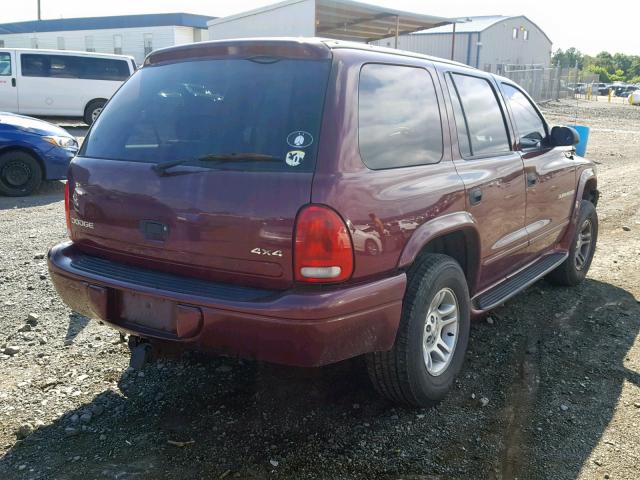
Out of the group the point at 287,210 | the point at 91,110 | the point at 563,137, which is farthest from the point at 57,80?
the point at 287,210

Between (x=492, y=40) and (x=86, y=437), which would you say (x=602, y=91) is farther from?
(x=86, y=437)

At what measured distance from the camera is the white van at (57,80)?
1563 centimetres

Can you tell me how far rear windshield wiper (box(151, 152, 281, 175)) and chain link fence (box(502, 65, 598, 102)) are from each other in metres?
35.0

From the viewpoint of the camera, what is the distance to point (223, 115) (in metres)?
2.87

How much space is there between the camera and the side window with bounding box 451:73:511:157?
11.9 feet

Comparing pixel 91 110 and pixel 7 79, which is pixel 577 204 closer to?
pixel 91 110

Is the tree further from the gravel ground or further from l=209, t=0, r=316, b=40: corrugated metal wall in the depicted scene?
the gravel ground

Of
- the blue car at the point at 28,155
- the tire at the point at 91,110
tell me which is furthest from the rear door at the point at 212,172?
the tire at the point at 91,110

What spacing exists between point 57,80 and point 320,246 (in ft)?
51.9

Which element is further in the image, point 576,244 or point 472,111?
point 576,244

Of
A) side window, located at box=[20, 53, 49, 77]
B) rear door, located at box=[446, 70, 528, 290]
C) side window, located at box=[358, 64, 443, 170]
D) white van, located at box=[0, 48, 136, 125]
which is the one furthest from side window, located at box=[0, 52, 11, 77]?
side window, located at box=[358, 64, 443, 170]

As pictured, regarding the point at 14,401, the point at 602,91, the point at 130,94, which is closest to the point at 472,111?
the point at 130,94

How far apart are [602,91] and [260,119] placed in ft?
232

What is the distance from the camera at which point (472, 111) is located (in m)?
3.80
